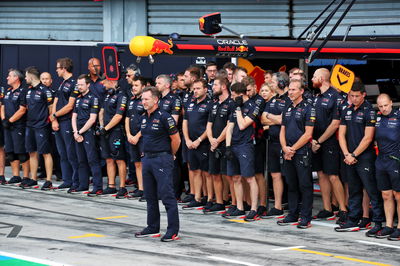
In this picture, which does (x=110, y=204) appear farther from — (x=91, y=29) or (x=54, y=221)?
(x=91, y=29)

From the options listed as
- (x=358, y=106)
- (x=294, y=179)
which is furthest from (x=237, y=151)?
(x=358, y=106)

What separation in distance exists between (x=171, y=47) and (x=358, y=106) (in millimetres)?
2676

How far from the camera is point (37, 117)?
15641mm

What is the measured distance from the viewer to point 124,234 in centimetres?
1144

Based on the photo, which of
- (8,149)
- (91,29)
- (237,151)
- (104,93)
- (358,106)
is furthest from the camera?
(91,29)

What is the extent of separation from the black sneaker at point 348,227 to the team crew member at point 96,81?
5139mm

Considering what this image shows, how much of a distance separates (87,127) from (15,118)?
5.54ft

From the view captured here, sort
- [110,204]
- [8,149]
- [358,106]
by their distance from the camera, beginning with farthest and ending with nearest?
[8,149]
[110,204]
[358,106]

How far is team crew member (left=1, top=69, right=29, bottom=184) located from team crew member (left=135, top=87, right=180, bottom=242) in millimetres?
5144

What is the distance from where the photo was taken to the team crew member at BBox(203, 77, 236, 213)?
13172 mm

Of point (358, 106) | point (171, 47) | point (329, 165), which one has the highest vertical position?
point (171, 47)

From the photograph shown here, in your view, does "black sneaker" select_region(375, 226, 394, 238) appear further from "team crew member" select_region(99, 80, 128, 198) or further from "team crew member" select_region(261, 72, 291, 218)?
"team crew member" select_region(99, 80, 128, 198)

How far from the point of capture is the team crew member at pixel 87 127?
1491 cm

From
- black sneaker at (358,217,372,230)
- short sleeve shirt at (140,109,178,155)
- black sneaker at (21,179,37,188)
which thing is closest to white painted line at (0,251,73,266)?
short sleeve shirt at (140,109,178,155)
